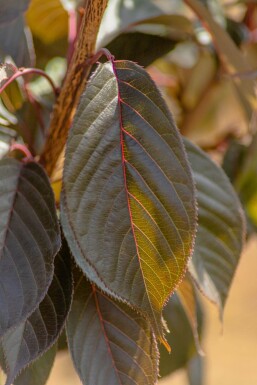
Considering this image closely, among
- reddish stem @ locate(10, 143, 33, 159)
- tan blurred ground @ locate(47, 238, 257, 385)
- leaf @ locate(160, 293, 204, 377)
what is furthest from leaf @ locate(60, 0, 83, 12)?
tan blurred ground @ locate(47, 238, 257, 385)

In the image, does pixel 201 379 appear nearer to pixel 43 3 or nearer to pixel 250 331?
pixel 43 3

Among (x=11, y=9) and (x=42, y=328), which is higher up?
(x=11, y=9)

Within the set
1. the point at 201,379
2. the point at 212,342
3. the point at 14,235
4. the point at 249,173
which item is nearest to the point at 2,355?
the point at 14,235

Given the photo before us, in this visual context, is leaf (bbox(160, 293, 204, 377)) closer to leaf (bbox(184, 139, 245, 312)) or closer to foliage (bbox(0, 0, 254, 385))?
foliage (bbox(0, 0, 254, 385))

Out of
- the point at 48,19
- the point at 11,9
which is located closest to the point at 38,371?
the point at 11,9

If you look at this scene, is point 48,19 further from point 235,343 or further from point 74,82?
point 235,343
